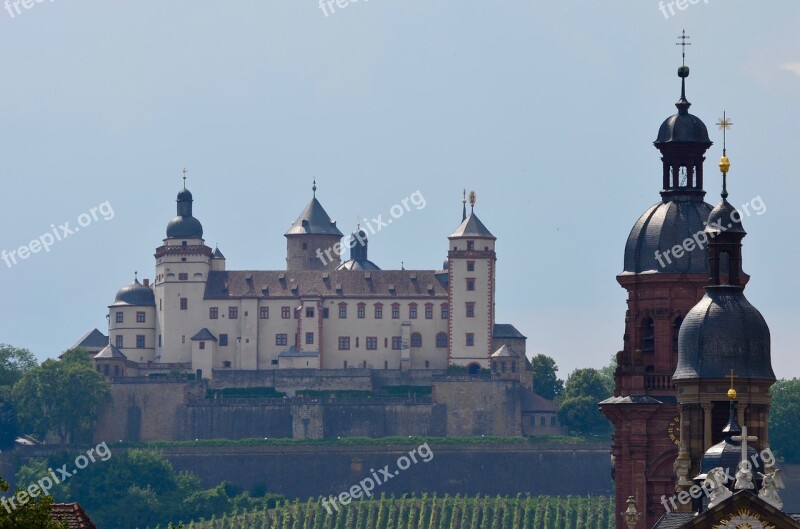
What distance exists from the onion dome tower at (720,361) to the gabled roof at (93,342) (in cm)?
13958

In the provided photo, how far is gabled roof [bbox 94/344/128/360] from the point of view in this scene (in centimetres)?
18175

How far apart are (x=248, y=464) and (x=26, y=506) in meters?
135

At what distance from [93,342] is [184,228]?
12.7 metres

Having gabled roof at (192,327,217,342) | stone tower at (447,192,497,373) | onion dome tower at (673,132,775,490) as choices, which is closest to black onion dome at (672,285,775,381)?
onion dome tower at (673,132,775,490)

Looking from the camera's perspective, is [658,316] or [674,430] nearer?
[674,430]

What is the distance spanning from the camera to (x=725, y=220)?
51.8 meters

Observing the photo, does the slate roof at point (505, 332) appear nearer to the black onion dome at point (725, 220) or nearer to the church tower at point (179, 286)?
the church tower at point (179, 286)

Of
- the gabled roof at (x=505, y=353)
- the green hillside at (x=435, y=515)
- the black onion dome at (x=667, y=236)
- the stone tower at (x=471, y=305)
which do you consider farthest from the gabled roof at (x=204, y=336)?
the black onion dome at (x=667, y=236)

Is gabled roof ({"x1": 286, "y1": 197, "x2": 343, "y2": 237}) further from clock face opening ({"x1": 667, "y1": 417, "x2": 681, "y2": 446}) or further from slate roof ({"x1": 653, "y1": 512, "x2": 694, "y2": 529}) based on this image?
slate roof ({"x1": 653, "y1": 512, "x2": 694, "y2": 529})

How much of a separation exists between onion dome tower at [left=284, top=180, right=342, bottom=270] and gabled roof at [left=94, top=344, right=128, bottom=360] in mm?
14177

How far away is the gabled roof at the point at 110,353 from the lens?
182 m

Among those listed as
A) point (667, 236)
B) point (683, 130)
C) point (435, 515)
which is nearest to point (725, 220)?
point (667, 236)

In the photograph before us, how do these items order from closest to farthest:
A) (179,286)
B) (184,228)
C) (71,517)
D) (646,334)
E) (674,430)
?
(71,517), (674,430), (646,334), (179,286), (184,228)

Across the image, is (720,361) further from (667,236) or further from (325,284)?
(325,284)
